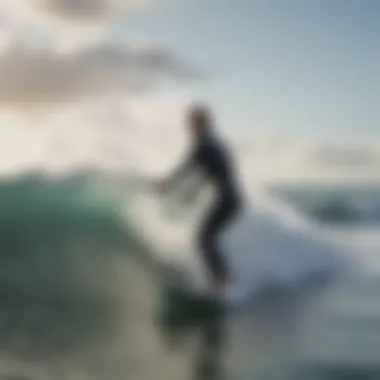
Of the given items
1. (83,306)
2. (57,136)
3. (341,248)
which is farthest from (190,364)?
(57,136)

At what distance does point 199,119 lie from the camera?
55.8 inches

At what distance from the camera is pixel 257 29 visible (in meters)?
1.45

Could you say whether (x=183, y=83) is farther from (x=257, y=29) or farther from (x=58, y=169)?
(x=58, y=169)

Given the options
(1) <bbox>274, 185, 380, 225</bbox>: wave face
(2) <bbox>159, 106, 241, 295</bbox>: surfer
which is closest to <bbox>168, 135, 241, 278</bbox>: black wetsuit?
(2) <bbox>159, 106, 241, 295</bbox>: surfer

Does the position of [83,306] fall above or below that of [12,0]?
below

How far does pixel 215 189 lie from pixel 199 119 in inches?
5.2

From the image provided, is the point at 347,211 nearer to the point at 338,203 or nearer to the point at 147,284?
the point at 338,203

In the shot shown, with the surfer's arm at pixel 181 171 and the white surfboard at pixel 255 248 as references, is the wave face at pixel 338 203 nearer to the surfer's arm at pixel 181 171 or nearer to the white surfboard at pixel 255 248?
the white surfboard at pixel 255 248

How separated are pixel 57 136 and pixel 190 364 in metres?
0.49

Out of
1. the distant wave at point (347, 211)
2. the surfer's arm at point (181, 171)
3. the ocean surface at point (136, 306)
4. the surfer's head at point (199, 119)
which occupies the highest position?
the surfer's head at point (199, 119)

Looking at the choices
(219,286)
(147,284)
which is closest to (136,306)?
(147,284)

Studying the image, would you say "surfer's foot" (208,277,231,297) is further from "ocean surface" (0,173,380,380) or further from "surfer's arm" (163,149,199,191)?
"surfer's arm" (163,149,199,191)

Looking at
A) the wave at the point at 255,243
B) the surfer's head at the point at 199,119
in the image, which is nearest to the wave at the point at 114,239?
the wave at the point at 255,243

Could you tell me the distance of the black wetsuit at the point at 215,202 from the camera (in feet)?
4.60
